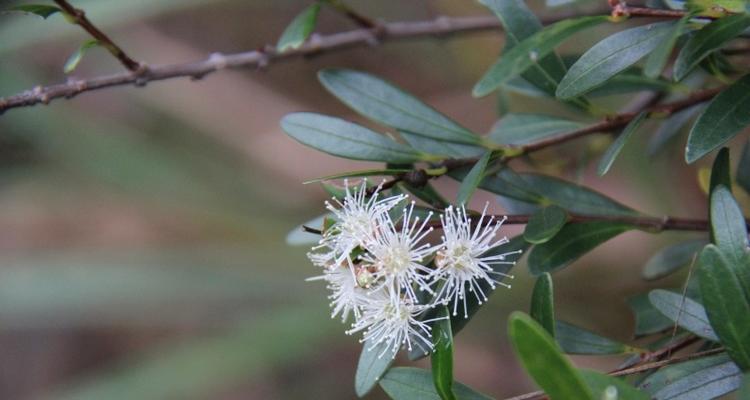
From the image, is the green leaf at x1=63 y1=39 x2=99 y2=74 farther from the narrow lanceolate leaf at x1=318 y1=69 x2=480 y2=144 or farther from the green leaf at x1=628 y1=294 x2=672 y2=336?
the green leaf at x1=628 y1=294 x2=672 y2=336

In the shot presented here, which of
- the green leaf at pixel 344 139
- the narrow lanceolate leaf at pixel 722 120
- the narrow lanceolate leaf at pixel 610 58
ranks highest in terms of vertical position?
the green leaf at pixel 344 139

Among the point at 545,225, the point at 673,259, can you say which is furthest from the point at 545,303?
the point at 673,259

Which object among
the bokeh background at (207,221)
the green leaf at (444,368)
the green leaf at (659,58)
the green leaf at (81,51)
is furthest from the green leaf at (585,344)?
the bokeh background at (207,221)

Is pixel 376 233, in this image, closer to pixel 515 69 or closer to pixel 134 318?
pixel 515 69

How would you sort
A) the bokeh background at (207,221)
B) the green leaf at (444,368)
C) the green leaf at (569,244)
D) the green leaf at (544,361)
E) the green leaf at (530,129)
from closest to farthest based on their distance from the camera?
the green leaf at (544,361), the green leaf at (444,368), the green leaf at (569,244), the green leaf at (530,129), the bokeh background at (207,221)

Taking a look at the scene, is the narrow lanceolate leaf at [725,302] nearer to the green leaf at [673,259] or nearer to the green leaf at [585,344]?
the green leaf at [585,344]

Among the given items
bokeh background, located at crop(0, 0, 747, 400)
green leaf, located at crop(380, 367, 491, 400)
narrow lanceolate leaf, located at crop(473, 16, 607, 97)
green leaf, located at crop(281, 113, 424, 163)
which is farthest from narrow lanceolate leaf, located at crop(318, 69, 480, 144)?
bokeh background, located at crop(0, 0, 747, 400)
